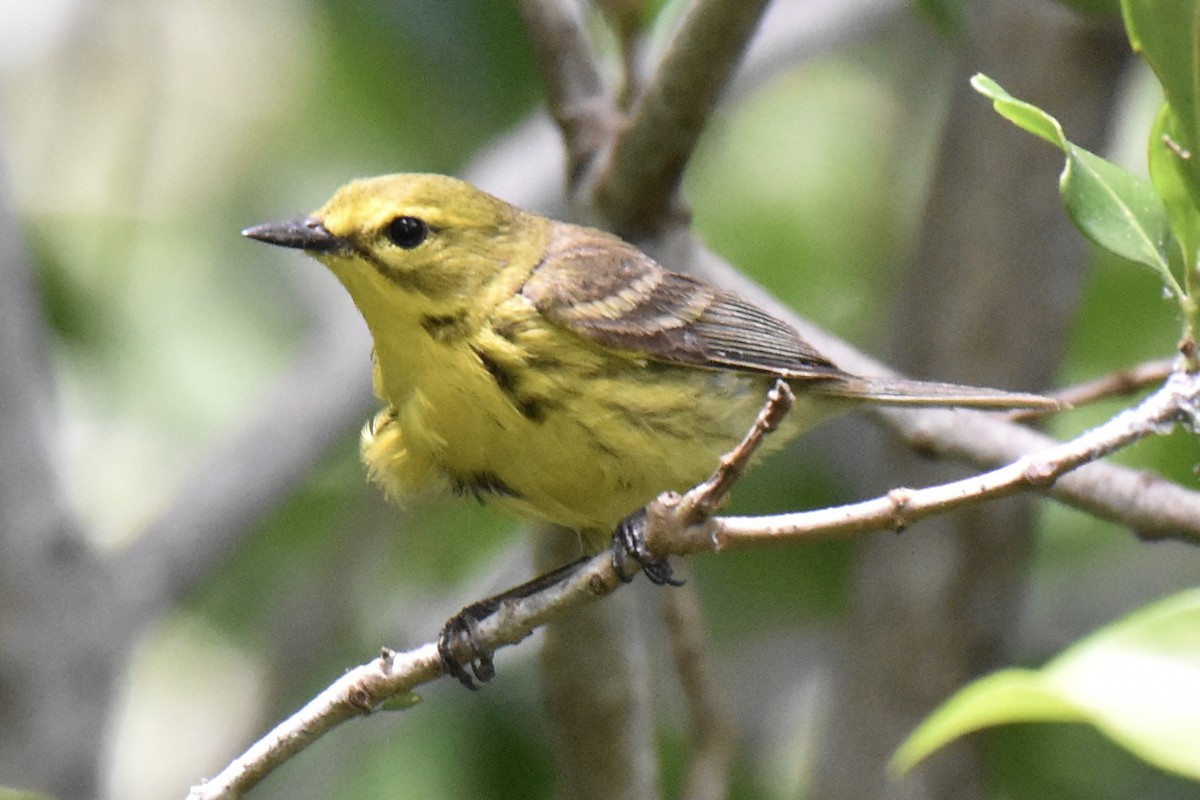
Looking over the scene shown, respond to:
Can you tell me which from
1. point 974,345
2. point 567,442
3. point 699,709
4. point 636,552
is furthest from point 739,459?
point 974,345

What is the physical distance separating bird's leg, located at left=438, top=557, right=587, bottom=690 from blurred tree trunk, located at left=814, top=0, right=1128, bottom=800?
115 cm

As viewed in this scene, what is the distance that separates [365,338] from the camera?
3.99 metres

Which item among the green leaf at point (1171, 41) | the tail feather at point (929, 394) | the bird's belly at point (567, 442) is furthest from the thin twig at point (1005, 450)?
the green leaf at point (1171, 41)

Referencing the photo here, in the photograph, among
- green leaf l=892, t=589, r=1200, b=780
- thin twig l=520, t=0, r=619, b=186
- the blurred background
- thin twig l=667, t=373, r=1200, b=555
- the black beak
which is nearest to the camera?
green leaf l=892, t=589, r=1200, b=780

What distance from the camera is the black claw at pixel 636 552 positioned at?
213 centimetres

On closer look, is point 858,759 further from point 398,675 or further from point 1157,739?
point 1157,739

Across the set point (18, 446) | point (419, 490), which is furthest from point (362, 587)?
point (419, 490)

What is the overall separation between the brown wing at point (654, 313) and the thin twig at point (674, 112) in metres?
0.13

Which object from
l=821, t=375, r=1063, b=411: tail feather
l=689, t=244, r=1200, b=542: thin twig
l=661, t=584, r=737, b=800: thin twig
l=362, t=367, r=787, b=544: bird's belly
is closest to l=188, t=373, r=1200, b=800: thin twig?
l=689, t=244, r=1200, b=542: thin twig

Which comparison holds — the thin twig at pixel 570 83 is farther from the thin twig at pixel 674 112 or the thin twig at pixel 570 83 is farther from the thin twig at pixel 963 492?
the thin twig at pixel 963 492

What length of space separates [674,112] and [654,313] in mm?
395

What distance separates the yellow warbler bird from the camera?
8.90 ft

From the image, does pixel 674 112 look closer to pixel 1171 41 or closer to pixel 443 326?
pixel 443 326

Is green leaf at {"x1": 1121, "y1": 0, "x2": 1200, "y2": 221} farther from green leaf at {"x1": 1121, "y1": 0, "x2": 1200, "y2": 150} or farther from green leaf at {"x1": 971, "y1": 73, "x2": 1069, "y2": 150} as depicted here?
green leaf at {"x1": 971, "y1": 73, "x2": 1069, "y2": 150}
